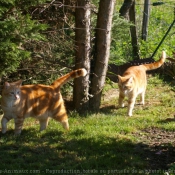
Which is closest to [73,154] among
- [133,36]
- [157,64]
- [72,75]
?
[72,75]

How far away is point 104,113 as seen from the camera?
7676 mm

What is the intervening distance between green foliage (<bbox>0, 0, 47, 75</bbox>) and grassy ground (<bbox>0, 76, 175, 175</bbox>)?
1.19 meters

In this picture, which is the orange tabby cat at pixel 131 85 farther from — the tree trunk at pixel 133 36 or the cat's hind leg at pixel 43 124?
the tree trunk at pixel 133 36

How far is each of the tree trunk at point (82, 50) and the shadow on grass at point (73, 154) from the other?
1.35 meters

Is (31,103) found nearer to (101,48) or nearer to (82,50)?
(82,50)

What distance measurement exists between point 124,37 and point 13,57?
3769 millimetres

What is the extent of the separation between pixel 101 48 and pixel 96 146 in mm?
2376

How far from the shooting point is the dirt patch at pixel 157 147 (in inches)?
203

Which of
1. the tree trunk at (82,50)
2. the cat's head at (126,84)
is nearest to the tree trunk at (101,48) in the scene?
the tree trunk at (82,50)

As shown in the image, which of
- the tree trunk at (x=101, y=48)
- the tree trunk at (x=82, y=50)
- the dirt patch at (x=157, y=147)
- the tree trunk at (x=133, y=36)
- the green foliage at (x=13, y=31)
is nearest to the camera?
the dirt patch at (x=157, y=147)

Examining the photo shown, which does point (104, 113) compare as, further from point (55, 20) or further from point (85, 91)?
point (55, 20)

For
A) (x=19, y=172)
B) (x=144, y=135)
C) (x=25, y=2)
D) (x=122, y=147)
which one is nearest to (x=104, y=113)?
(x=144, y=135)

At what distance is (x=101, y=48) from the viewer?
742 cm

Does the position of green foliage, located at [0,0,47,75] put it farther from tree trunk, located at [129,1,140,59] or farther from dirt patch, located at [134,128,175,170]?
tree trunk, located at [129,1,140,59]
